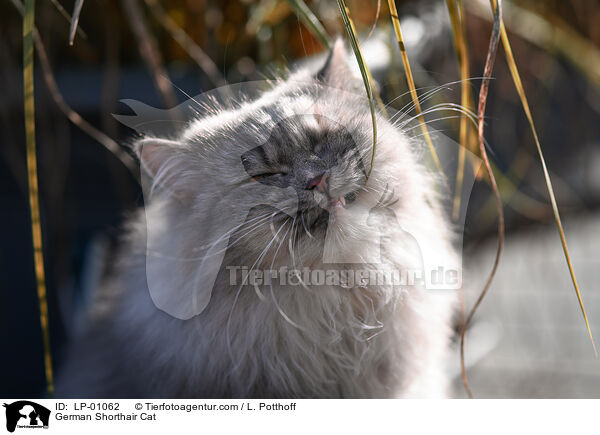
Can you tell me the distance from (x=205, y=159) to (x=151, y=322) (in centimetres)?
26

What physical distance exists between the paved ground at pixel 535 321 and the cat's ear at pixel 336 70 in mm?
841

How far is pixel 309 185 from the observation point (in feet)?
1.91

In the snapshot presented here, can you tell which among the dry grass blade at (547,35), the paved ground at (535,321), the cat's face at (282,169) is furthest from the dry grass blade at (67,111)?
the paved ground at (535,321)

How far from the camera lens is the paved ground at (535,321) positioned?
1.45 meters

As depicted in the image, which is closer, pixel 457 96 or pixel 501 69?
pixel 457 96

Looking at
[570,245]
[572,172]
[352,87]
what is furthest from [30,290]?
[570,245]

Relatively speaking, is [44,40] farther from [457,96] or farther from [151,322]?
[457,96]

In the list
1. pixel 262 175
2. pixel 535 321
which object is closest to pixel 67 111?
pixel 262 175

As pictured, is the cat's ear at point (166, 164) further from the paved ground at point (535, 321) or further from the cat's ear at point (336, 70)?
the paved ground at point (535, 321)

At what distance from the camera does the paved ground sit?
4.76 ft

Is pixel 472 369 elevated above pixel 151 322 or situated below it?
Answer: above
